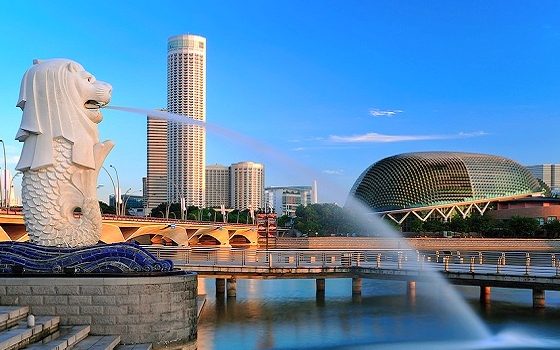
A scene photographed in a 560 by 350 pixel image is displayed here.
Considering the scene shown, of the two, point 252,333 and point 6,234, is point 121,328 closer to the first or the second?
point 252,333

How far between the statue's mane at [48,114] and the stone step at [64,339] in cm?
555

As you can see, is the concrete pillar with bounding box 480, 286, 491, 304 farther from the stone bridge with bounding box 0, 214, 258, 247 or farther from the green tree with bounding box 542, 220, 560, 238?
the green tree with bounding box 542, 220, 560, 238

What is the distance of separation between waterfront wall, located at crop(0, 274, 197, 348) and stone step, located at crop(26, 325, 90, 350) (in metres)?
0.35

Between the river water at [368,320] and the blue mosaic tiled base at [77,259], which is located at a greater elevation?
the blue mosaic tiled base at [77,259]

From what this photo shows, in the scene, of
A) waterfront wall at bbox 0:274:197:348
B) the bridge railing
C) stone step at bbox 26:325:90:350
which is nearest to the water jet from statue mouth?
waterfront wall at bbox 0:274:197:348

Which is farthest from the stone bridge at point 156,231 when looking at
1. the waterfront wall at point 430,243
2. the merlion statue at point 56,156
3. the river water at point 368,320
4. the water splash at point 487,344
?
the water splash at point 487,344

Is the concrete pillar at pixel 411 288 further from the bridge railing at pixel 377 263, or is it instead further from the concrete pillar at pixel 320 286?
the concrete pillar at pixel 320 286

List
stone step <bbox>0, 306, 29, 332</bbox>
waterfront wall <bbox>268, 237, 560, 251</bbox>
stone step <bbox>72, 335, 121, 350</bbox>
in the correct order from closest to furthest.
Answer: stone step <bbox>0, 306, 29, 332</bbox> < stone step <bbox>72, 335, 121, 350</bbox> < waterfront wall <bbox>268, 237, 560, 251</bbox>

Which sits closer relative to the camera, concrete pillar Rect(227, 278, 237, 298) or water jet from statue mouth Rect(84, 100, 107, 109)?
water jet from statue mouth Rect(84, 100, 107, 109)

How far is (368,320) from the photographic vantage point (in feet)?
84.6

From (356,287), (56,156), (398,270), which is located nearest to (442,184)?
(356,287)

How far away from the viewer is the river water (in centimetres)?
2138

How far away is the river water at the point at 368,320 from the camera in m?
21.4

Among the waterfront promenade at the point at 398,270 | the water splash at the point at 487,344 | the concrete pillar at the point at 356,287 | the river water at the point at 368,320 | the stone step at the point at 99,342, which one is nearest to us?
the stone step at the point at 99,342
